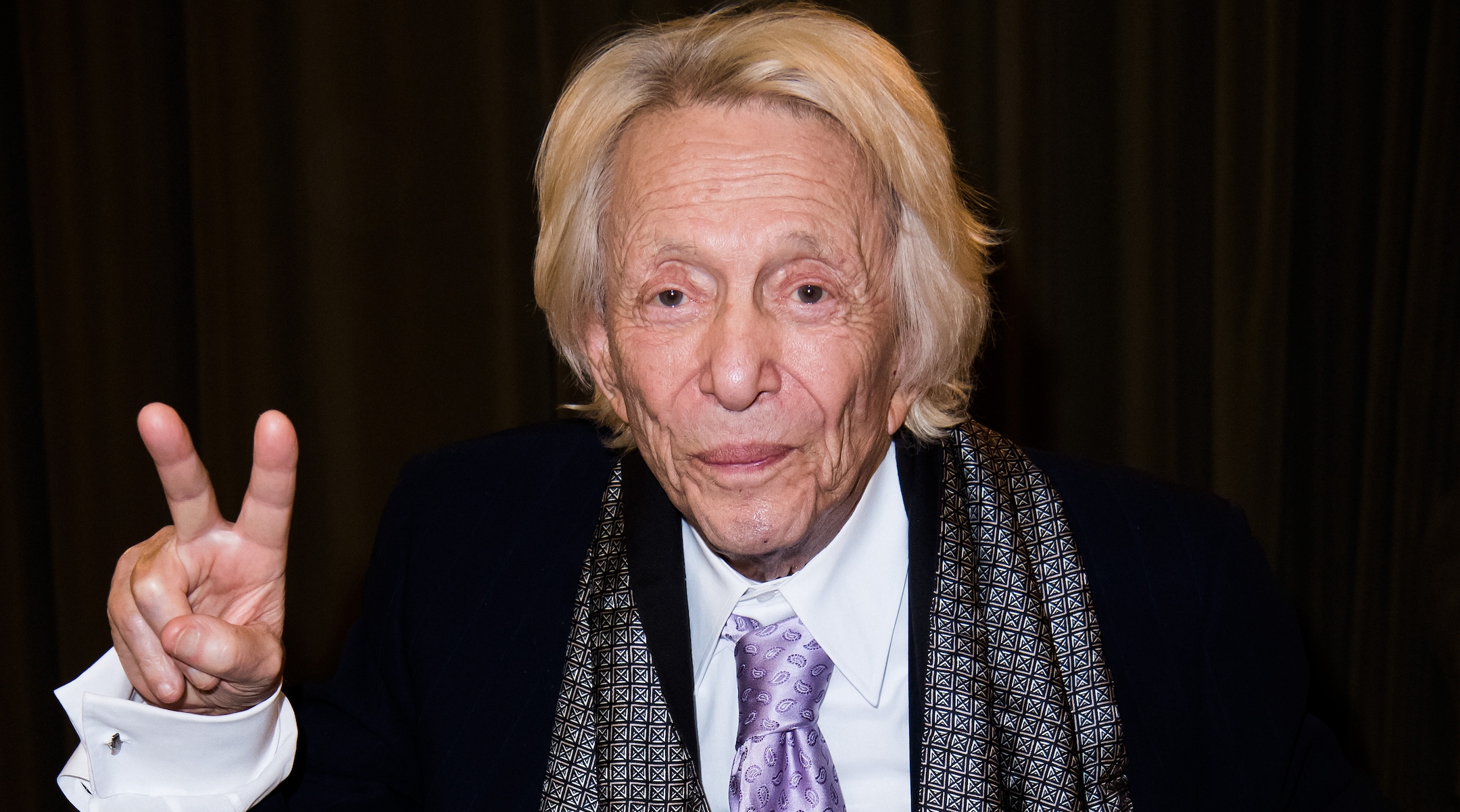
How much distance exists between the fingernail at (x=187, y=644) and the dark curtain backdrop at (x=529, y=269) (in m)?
1.53

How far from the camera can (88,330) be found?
2518 mm

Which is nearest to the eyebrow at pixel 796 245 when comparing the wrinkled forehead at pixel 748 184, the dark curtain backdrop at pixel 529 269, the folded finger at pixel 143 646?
the wrinkled forehead at pixel 748 184

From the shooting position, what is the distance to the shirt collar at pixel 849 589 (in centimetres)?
121

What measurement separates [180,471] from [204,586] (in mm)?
134

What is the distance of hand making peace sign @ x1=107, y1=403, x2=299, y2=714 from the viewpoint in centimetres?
91

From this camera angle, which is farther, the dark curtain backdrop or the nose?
the dark curtain backdrop

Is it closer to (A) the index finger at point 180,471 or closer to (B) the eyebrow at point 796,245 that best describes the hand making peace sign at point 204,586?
(A) the index finger at point 180,471

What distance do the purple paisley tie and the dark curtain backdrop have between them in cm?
127

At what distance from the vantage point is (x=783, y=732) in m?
1.17

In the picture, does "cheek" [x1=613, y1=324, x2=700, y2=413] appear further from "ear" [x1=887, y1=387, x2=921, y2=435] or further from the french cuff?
the french cuff

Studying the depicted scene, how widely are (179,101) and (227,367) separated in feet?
2.08

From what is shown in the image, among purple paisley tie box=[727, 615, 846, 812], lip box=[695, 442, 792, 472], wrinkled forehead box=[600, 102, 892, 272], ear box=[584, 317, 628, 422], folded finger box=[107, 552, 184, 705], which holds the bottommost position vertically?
purple paisley tie box=[727, 615, 846, 812]

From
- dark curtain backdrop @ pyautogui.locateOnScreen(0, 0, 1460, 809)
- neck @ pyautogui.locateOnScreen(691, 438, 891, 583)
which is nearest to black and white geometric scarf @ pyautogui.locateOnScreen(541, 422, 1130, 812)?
neck @ pyautogui.locateOnScreen(691, 438, 891, 583)

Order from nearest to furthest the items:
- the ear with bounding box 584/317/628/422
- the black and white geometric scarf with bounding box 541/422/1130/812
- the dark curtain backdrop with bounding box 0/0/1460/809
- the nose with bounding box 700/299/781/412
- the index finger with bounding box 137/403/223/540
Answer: the index finger with bounding box 137/403/223/540 < the nose with bounding box 700/299/781/412 < the black and white geometric scarf with bounding box 541/422/1130/812 < the ear with bounding box 584/317/628/422 < the dark curtain backdrop with bounding box 0/0/1460/809
